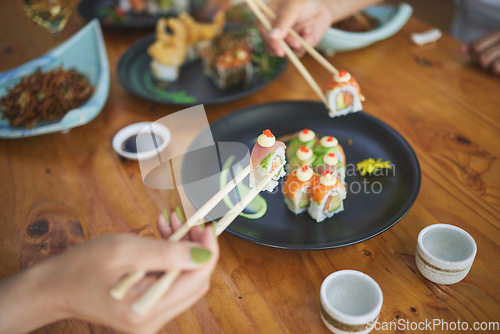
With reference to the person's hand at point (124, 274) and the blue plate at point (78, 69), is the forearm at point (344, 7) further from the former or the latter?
the person's hand at point (124, 274)

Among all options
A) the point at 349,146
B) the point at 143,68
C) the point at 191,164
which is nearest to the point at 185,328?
the point at 191,164

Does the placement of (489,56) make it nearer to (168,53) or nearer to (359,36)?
(359,36)

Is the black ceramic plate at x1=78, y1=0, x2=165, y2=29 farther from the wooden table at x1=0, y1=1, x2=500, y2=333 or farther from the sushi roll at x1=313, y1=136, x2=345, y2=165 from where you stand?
the sushi roll at x1=313, y1=136, x2=345, y2=165

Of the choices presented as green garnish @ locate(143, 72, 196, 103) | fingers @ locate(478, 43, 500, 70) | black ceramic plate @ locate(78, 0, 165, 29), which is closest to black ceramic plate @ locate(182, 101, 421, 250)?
green garnish @ locate(143, 72, 196, 103)

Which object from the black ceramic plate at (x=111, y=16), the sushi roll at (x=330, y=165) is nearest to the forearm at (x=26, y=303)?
the sushi roll at (x=330, y=165)

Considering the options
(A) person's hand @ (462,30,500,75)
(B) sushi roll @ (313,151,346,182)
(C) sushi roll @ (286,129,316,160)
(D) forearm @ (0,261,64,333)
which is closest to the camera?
(D) forearm @ (0,261,64,333)

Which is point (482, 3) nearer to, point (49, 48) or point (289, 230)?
point (289, 230)
